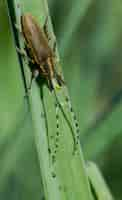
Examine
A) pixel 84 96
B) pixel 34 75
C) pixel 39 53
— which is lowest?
pixel 34 75

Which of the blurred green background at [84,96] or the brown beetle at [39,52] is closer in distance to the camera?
the brown beetle at [39,52]

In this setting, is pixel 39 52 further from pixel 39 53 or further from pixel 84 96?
pixel 84 96

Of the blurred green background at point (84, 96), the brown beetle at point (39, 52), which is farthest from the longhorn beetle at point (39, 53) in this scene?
the blurred green background at point (84, 96)

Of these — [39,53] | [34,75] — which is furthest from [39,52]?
[34,75]

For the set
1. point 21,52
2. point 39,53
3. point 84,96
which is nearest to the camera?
point 21,52

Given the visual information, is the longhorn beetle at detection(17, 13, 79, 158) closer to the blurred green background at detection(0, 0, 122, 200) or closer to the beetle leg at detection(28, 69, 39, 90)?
the beetle leg at detection(28, 69, 39, 90)

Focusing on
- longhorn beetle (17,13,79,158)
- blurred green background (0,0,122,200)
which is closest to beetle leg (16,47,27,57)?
longhorn beetle (17,13,79,158)

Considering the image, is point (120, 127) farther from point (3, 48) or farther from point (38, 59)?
point (3, 48)

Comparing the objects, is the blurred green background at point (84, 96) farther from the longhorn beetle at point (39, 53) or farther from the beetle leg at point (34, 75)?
the beetle leg at point (34, 75)

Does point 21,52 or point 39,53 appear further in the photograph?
point 39,53

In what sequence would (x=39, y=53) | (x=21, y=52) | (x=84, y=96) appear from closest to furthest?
(x=21, y=52) < (x=39, y=53) < (x=84, y=96)
